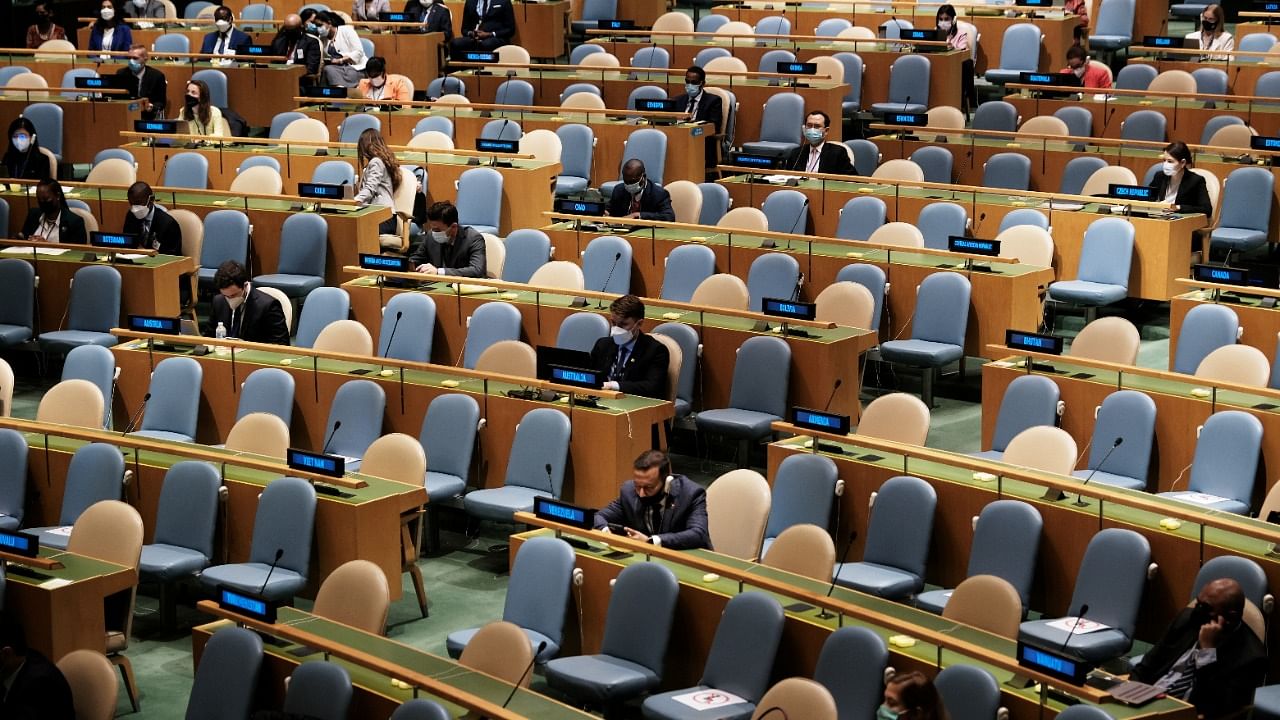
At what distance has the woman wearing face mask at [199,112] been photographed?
510 inches

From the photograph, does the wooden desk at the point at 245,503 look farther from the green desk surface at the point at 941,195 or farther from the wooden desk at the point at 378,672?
the green desk surface at the point at 941,195

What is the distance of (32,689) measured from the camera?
5945 mm

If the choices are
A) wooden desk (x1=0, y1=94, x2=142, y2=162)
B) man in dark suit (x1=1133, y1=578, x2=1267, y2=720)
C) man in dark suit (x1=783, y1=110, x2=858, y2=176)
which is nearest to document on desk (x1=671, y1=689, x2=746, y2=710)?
man in dark suit (x1=1133, y1=578, x2=1267, y2=720)

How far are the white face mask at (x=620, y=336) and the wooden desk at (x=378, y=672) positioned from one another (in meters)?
2.71

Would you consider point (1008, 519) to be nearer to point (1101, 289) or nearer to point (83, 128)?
point (1101, 289)

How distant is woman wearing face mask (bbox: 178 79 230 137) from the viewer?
1295 cm

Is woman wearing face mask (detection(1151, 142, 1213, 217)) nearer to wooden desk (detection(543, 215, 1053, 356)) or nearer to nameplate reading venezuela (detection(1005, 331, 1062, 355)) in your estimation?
wooden desk (detection(543, 215, 1053, 356))

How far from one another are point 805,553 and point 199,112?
7.89m

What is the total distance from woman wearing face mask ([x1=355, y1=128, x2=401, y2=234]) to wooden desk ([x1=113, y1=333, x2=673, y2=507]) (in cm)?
219

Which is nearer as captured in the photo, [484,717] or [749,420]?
[484,717]

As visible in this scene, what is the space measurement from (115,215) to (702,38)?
5.63 metres

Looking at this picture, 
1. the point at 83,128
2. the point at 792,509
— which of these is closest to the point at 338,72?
the point at 83,128

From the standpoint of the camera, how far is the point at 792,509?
7562mm

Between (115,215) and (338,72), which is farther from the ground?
(338,72)
